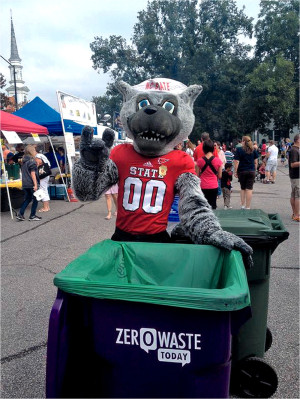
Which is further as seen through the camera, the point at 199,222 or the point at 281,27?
the point at 281,27

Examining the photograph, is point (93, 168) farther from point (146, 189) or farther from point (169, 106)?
point (169, 106)

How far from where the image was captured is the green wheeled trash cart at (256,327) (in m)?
Answer: 2.52

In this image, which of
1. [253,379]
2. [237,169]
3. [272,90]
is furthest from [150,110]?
[272,90]

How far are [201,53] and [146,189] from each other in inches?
1581

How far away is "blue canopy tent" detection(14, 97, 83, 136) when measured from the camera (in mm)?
11913

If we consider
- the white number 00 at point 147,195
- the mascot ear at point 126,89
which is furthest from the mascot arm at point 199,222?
the mascot ear at point 126,89

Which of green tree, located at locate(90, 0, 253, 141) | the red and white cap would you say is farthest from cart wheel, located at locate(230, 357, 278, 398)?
green tree, located at locate(90, 0, 253, 141)

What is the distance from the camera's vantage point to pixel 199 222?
254 centimetres

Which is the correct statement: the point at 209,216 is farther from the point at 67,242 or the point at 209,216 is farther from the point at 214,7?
the point at 214,7

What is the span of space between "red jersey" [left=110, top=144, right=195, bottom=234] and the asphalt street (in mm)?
1325

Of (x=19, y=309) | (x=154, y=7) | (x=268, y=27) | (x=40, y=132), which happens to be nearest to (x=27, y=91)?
(x=154, y=7)

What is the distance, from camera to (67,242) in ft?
22.1

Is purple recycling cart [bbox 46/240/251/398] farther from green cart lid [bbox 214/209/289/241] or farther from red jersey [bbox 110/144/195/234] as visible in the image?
red jersey [bbox 110/144/195/234]

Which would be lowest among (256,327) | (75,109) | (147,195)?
(256,327)
